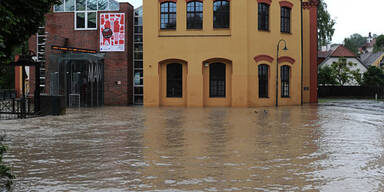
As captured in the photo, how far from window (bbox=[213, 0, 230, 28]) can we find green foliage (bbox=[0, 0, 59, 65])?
22413 mm

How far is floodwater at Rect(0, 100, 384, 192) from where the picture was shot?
21.8 ft

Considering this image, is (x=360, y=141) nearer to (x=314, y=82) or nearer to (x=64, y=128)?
(x=64, y=128)

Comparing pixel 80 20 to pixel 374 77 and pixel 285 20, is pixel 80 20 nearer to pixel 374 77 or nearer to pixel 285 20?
pixel 285 20

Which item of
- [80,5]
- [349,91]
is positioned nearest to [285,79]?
[80,5]

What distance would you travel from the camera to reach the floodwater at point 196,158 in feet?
21.8

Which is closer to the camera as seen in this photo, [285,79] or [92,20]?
[285,79]

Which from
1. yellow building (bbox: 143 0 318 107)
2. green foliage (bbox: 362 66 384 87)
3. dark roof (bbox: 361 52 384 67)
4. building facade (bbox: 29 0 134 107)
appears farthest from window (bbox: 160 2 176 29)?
dark roof (bbox: 361 52 384 67)

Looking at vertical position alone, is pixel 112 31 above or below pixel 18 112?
above

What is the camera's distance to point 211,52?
91.2 ft

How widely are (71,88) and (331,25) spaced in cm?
3649

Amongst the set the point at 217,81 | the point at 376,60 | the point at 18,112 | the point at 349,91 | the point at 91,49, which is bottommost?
the point at 18,112

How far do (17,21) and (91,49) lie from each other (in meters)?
26.0

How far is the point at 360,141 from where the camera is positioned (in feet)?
37.0

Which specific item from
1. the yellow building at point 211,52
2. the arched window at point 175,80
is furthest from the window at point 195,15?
the arched window at point 175,80
